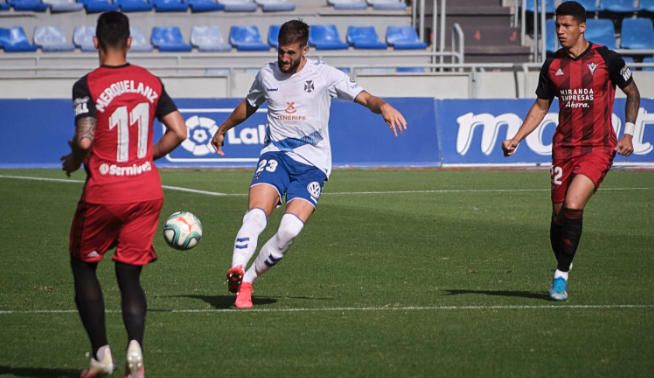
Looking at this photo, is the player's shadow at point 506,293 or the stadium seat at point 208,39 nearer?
the player's shadow at point 506,293

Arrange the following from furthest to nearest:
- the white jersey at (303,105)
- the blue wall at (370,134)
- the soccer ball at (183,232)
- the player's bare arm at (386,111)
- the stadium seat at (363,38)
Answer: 1. the stadium seat at (363,38)
2. the blue wall at (370,134)
3. the white jersey at (303,105)
4. the player's bare arm at (386,111)
5. the soccer ball at (183,232)

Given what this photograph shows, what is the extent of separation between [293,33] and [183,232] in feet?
5.91

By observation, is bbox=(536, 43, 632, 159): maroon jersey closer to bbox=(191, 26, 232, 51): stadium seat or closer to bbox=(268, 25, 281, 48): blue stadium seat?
bbox=(268, 25, 281, 48): blue stadium seat

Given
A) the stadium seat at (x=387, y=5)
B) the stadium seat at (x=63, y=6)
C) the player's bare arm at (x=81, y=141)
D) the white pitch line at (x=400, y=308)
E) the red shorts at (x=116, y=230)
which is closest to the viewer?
the player's bare arm at (x=81, y=141)

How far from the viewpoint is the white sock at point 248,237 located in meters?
8.96

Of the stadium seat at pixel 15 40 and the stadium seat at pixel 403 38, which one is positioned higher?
the stadium seat at pixel 15 40

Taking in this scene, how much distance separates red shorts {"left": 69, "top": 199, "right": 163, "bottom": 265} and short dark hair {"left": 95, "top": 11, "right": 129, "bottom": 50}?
0.84 metres

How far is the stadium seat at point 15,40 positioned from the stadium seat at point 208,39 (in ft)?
13.0

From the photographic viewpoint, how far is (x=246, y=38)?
30.8 meters

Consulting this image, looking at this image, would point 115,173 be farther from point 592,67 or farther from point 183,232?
point 592,67

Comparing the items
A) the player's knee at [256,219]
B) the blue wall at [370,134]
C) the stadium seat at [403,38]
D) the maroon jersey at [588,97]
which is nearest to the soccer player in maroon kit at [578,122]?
the maroon jersey at [588,97]

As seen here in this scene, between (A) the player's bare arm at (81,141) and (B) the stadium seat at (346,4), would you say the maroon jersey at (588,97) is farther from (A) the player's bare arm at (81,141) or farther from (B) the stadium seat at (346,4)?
(B) the stadium seat at (346,4)

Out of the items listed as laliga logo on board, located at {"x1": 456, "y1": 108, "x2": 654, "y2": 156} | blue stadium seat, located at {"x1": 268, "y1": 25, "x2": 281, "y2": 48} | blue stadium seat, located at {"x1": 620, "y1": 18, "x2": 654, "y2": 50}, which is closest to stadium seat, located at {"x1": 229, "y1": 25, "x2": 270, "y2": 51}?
blue stadium seat, located at {"x1": 268, "y1": 25, "x2": 281, "y2": 48}

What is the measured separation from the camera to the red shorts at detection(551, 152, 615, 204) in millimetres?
9617
